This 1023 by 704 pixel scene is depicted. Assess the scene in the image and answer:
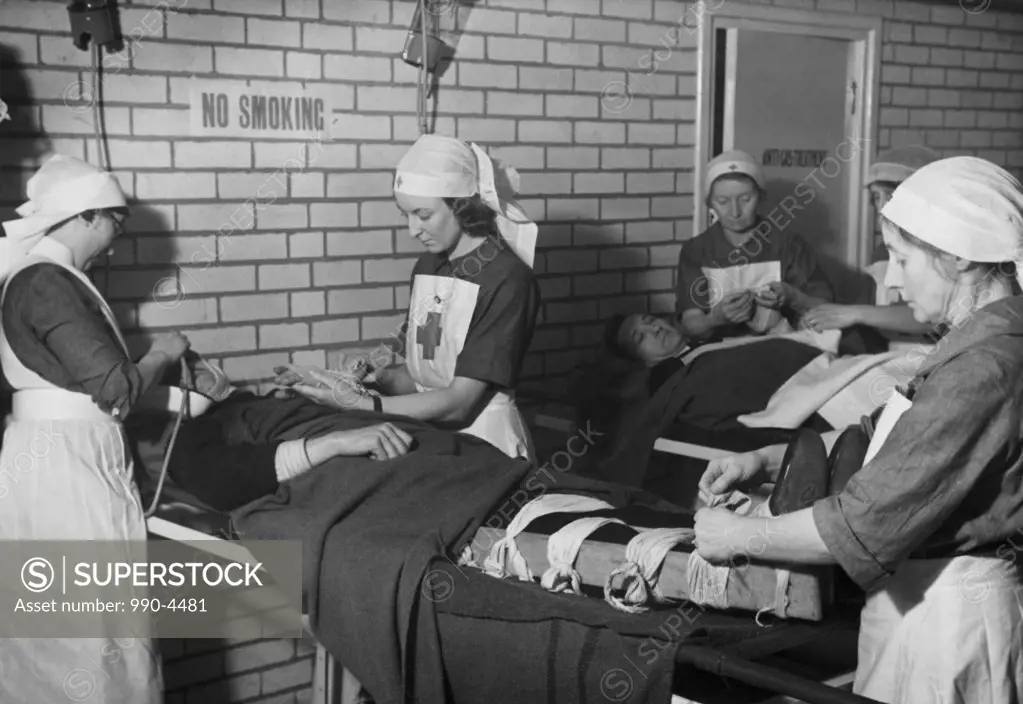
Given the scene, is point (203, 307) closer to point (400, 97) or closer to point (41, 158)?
point (41, 158)

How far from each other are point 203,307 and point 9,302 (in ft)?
2.99

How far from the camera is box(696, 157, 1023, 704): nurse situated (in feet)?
6.61

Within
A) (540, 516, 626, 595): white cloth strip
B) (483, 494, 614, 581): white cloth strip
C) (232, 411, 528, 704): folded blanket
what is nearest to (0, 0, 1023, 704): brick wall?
(232, 411, 528, 704): folded blanket

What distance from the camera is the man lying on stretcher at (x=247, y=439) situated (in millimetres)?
3119

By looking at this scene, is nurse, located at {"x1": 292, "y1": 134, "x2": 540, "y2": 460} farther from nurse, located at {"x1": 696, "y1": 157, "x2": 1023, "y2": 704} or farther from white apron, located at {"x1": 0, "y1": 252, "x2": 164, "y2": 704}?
nurse, located at {"x1": 696, "y1": 157, "x2": 1023, "y2": 704}

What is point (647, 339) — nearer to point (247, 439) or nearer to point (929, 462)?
point (247, 439)

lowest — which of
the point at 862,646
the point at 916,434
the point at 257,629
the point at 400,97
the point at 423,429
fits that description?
the point at 257,629

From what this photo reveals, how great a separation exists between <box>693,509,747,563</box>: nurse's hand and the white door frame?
3625 mm

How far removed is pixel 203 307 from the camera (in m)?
4.10

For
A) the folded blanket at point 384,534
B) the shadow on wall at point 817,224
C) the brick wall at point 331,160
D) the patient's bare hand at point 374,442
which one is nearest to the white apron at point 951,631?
the folded blanket at point 384,534

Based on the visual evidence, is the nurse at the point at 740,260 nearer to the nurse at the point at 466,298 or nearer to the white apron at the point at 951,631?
the nurse at the point at 466,298

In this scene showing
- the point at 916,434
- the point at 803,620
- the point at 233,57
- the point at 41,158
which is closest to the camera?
the point at 916,434

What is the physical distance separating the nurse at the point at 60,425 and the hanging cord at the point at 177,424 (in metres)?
0.09

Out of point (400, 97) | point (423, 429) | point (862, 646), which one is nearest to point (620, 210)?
point (400, 97)
